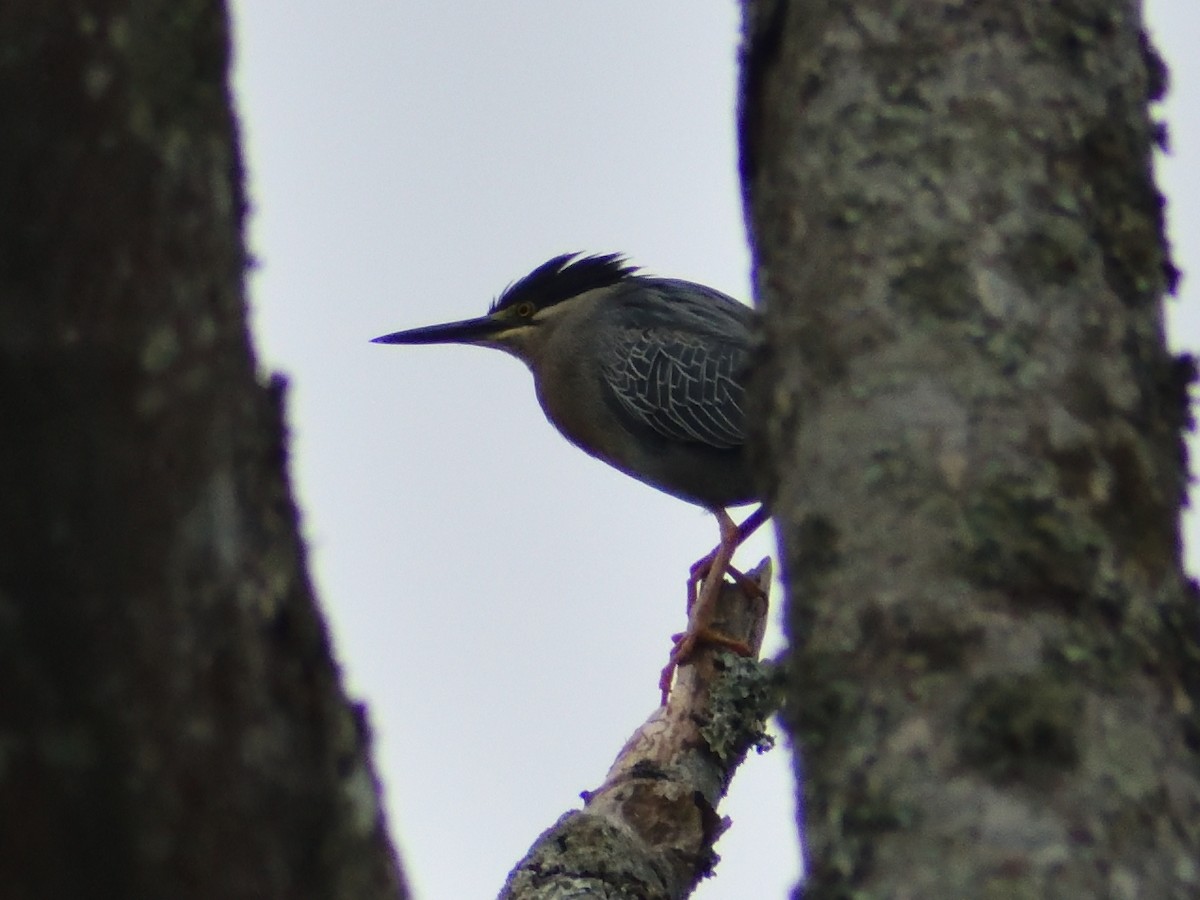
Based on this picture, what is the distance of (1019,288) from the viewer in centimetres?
197

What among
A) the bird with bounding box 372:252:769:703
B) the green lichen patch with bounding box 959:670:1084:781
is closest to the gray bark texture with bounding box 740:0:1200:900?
the green lichen patch with bounding box 959:670:1084:781

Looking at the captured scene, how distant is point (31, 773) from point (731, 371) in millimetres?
6313

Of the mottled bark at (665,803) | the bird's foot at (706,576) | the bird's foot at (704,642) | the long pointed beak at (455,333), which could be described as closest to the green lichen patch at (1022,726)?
the mottled bark at (665,803)

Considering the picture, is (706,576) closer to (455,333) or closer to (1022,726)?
(455,333)

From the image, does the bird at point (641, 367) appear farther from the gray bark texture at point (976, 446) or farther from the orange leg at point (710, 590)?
the gray bark texture at point (976, 446)

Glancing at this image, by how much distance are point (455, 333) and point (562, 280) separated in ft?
2.03

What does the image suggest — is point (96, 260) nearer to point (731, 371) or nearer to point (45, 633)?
point (45, 633)

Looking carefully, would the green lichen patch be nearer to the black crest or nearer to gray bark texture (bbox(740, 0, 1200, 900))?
gray bark texture (bbox(740, 0, 1200, 900))

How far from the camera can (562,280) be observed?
838 centimetres

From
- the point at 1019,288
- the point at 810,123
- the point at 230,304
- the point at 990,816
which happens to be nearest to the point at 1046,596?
the point at 990,816

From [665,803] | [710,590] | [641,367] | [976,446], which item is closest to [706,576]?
[710,590]

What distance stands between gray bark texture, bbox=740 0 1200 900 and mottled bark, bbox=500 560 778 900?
77.1 inches

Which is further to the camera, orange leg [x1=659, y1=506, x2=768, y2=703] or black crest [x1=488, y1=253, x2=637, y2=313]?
black crest [x1=488, y1=253, x2=637, y2=313]

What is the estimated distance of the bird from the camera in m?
7.34
